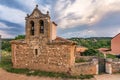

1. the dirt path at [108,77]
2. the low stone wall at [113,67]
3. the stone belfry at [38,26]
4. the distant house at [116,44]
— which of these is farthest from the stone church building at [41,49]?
the distant house at [116,44]

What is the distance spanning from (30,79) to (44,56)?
3.60 metres

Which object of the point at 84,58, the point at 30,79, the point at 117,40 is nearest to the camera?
the point at 30,79

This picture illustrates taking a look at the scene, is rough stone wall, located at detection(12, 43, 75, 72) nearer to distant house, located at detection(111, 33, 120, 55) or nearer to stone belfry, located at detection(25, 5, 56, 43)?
stone belfry, located at detection(25, 5, 56, 43)

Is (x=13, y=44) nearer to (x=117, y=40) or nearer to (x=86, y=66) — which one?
(x=86, y=66)

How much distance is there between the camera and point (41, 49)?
26.5 metres

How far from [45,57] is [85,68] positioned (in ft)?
15.2

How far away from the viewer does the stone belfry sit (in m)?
26.2

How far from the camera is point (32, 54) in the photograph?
26.9 meters

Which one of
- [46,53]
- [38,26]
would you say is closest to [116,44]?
[46,53]

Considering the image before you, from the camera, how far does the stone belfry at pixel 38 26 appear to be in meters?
26.2

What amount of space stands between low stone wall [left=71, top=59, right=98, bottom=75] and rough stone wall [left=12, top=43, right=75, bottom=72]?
2.17ft

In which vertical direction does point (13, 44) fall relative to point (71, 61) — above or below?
above

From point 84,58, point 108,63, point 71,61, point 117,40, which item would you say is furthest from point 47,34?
point 117,40

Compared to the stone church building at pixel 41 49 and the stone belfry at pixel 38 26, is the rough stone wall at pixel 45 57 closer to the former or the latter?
the stone church building at pixel 41 49
